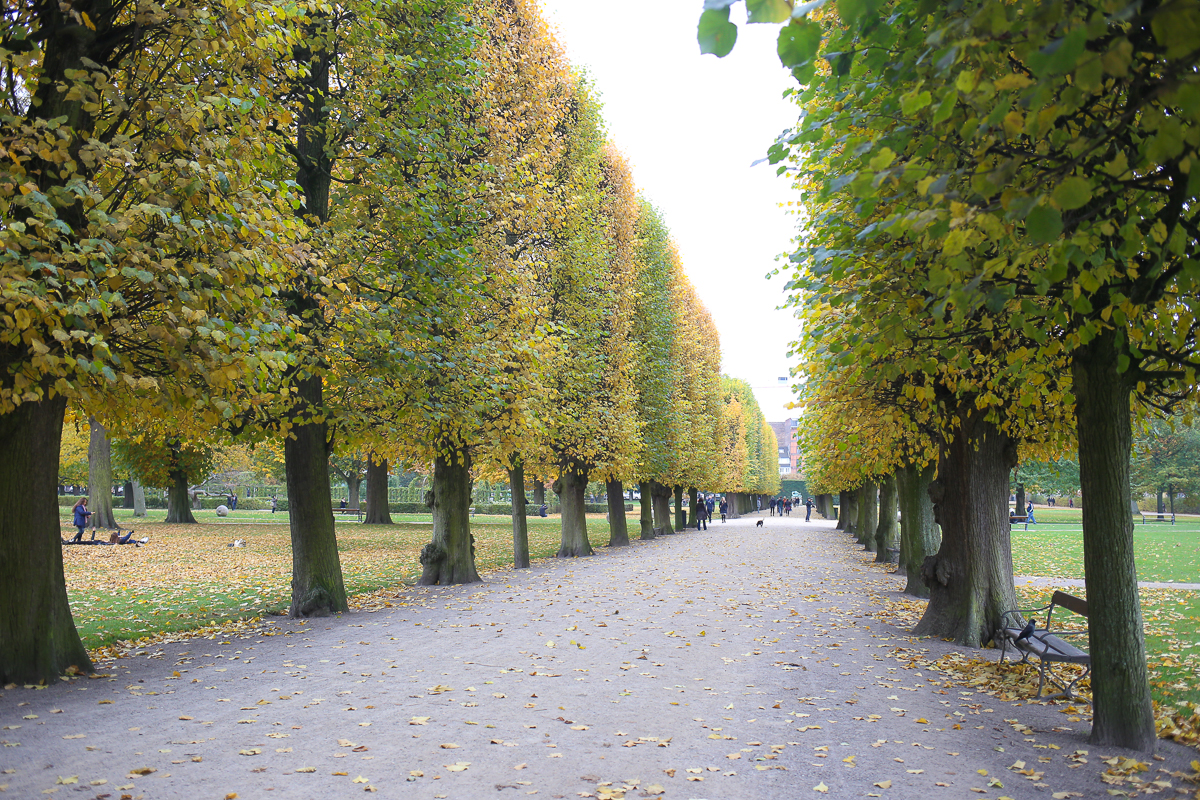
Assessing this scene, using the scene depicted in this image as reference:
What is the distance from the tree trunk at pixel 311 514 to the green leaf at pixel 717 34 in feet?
34.2

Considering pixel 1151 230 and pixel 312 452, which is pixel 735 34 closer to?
pixel 1151 230

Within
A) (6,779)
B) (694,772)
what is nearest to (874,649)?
(694,772)

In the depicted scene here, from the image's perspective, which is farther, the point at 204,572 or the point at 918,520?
the point at 204,572

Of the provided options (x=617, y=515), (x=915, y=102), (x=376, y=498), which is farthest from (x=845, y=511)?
(x=915, y=102)

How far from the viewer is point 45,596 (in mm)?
7824

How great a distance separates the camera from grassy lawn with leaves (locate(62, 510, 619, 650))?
12859 millimetres

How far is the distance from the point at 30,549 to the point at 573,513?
59.0 feet

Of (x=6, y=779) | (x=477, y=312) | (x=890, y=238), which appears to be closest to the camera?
(x=6, y=779)

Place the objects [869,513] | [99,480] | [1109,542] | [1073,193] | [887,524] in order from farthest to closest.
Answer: [99,480]
[869,513]
[887,524]
[1109,542]
[1073,193]

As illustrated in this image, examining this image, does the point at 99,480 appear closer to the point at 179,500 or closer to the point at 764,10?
the point at 179,500

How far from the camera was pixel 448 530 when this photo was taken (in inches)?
653

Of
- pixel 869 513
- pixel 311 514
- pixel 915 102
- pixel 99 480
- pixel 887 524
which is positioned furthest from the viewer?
pixel 99 480

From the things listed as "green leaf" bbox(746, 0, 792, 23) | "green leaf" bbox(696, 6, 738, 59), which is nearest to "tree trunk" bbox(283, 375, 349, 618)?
"green leaf" bbox(696, 6, 738, 59)

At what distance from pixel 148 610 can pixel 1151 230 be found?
48.8 feet
